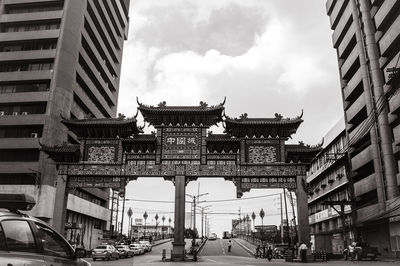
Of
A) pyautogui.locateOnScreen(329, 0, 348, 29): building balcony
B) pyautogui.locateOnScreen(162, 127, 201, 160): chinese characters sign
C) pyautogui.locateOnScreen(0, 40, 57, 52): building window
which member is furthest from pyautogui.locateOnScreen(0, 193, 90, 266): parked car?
pyautogui.locateOnScreen(0, 40, 57, 52): building window

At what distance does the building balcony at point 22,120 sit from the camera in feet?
133

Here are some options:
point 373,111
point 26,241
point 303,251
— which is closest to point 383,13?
point 373,111

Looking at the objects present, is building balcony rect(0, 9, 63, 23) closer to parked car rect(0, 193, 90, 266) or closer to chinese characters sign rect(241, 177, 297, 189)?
chinese characters sign rect(241, 177, 297, 189)

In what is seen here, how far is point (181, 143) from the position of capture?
26406 mm

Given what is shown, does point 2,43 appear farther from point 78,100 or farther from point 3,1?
point 78,100

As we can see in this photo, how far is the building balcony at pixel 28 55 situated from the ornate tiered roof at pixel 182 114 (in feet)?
74.9

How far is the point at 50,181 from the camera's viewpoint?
38.5 m

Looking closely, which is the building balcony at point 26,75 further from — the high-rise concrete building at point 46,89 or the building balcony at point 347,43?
the building balcony at point 347,43

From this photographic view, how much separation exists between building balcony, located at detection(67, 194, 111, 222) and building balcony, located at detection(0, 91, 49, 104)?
36.2 feet

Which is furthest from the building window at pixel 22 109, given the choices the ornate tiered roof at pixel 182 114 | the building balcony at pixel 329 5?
the building balcony at pixel 329 5

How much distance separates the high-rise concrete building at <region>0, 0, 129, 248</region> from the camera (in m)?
39.4

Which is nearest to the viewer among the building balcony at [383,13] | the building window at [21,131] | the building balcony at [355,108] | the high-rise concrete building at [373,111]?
the high-rise concrete building at [373,111]

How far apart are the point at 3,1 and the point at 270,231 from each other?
62.6 m

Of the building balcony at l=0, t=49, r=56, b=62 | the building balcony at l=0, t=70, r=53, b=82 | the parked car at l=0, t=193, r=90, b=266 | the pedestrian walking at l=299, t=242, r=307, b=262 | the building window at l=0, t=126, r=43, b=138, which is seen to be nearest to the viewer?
the parked car at l=0, t=193, r=90, b=266
